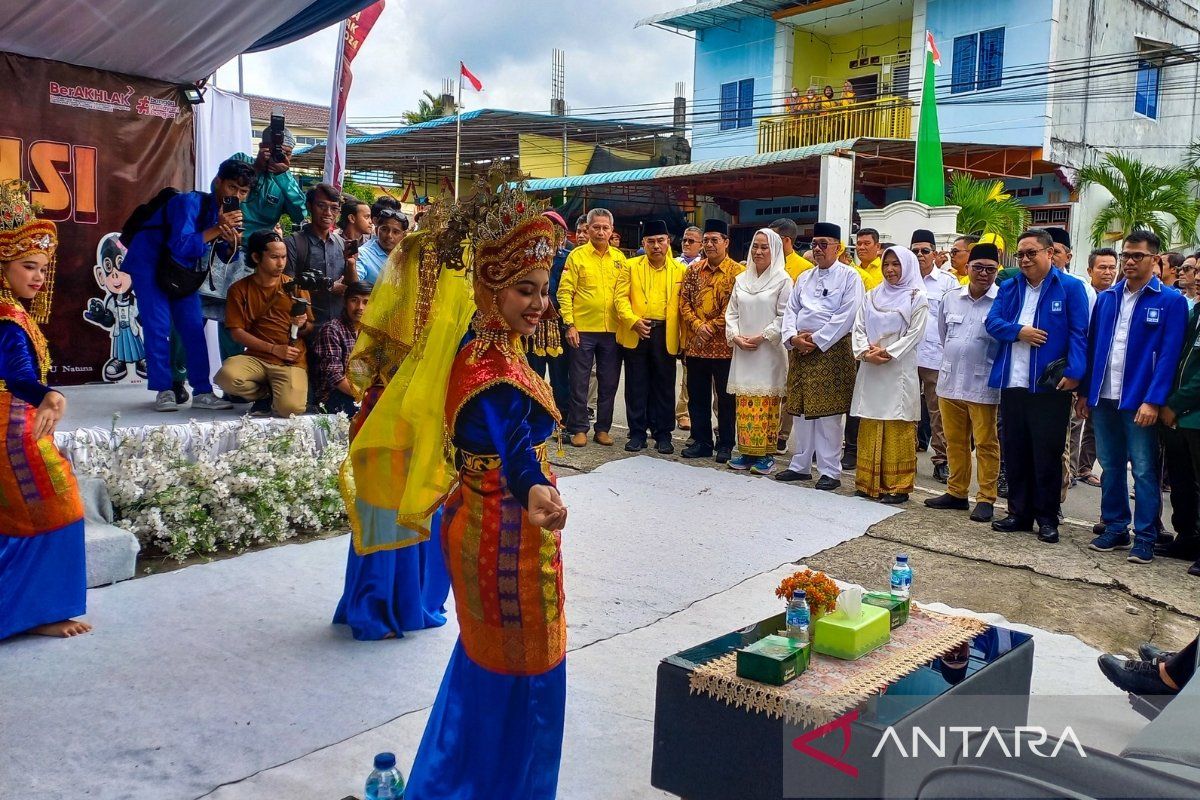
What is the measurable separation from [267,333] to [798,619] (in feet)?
15.4

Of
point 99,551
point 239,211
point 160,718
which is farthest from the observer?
point 239,211

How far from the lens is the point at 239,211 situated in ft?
21.5

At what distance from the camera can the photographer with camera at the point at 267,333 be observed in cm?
633

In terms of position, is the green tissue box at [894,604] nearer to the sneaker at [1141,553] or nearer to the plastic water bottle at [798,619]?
the plastic water bottle at [798,619]

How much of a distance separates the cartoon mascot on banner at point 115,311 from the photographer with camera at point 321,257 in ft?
7.33

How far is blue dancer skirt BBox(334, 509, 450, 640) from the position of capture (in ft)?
12.9

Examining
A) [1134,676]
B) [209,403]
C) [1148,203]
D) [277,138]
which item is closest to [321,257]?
[277,138]

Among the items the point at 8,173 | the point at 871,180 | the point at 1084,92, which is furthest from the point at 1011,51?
the point at 8,173

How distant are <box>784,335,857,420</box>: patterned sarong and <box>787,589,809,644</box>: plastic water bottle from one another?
4229 millimetres

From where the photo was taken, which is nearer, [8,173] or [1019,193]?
[8,173]

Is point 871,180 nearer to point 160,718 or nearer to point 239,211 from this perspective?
point 239,211

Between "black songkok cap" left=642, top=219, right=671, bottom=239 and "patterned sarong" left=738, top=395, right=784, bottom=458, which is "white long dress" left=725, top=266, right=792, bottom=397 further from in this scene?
"black songkok cap" left=642, top=219, right=671, bottom=239

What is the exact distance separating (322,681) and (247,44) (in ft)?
18.8

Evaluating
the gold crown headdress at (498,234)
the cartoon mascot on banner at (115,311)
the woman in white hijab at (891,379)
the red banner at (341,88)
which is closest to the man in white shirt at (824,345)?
the woman in white hijab at (891,379)
